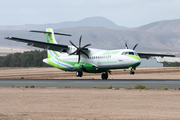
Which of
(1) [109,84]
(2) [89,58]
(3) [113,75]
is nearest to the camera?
(1) [109,84]

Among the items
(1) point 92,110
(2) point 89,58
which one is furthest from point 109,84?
(1) point 92,110

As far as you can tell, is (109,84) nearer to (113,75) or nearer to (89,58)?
(89,58)

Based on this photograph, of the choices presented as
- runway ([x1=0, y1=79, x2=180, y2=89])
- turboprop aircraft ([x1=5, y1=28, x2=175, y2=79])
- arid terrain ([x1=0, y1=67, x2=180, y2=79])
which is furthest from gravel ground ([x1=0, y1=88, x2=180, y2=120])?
arid terrain ([x1=0, y1=67, x2=180, y2=79])

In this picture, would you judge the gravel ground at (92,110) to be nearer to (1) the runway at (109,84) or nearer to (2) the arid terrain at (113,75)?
(1) the runway at (109,84)

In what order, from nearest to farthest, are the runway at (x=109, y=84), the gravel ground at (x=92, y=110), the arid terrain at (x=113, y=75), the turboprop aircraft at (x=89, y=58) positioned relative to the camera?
1. the gravel ground at (x=92, y=110)
2. the runway at (x=109, y=84)
3. the turboprop aircraft at (x=89, y=58)
4. the arid terrain at (x=113, y=75)

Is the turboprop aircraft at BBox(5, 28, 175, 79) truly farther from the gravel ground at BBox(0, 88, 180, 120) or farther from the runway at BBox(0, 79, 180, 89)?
the gravel ground at BBox(0, 88, 180, 120)

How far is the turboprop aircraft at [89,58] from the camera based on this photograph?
3762 cm

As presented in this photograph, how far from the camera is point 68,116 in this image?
1250 centimetres

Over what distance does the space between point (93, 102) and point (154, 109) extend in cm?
376

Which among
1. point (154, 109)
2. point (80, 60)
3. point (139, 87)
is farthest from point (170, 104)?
point (80, 60)

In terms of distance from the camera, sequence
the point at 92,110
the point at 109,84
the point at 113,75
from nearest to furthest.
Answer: the point at 92,110
the point at 109,84
the point at 113,75

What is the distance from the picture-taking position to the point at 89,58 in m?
42.9

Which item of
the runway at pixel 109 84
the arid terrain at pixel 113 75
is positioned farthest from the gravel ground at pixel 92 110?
the arid terrain at pixel 113 75

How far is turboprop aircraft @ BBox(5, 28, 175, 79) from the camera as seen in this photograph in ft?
123
